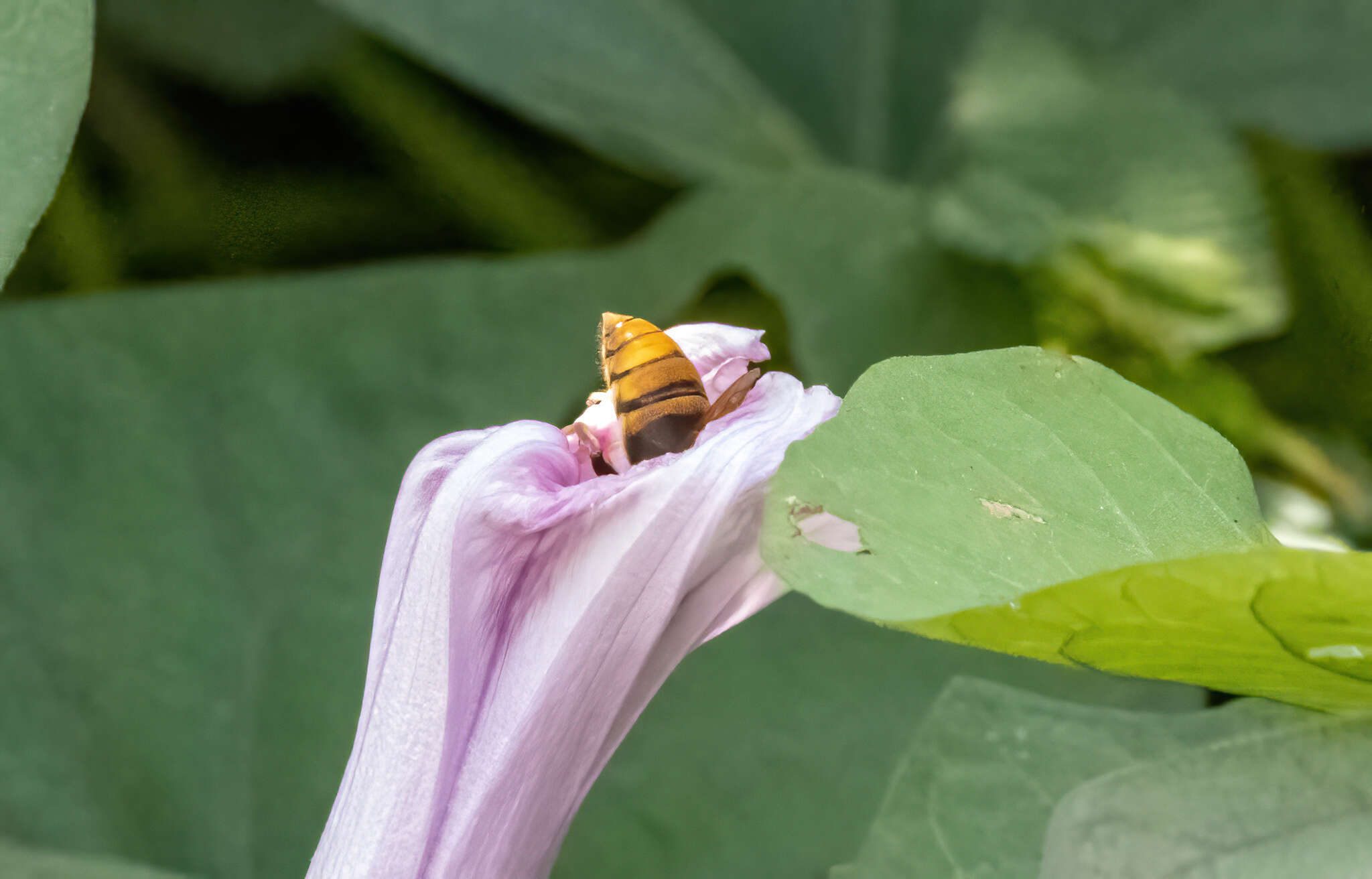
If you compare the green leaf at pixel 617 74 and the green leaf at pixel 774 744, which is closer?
the green leaf at pixel 774 744

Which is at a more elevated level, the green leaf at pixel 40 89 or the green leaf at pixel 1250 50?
the green leaf at pixel 1250 50

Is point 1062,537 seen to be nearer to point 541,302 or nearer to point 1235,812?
point 1235,812

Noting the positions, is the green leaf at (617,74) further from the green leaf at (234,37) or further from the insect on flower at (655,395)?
the insect on flower at (655,395)

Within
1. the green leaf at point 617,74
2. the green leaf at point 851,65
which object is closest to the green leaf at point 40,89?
the green leaf at point 617,74

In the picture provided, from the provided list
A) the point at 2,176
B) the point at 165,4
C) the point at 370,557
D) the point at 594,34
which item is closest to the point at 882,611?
the point at 2,176

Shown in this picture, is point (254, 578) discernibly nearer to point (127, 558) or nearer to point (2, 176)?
point (127, 558)

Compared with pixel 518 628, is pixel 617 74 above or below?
above

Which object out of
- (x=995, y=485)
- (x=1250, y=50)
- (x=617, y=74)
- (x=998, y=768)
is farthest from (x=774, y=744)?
(x=1250, y=50)
